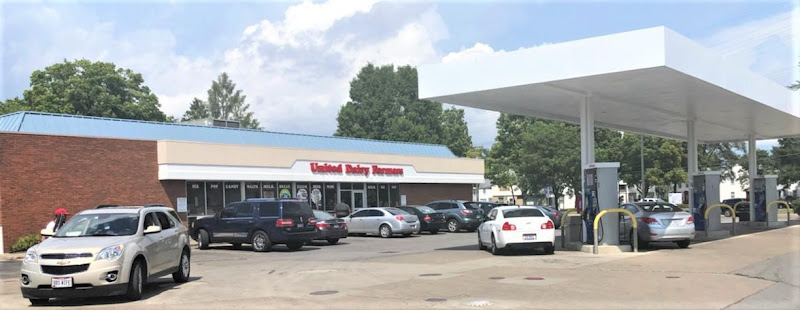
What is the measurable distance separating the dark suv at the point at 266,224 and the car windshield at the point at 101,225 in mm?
10105

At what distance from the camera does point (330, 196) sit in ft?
119

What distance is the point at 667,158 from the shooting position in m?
64.8

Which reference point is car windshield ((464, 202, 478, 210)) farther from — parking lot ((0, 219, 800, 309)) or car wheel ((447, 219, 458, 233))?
parking lot ((0, 219, 800, 309))

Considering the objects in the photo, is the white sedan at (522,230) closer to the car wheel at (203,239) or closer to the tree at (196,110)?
the car wheel at (203,239)

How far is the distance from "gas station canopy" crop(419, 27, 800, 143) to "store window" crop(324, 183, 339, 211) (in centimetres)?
1461

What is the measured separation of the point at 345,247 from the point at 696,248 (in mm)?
11504

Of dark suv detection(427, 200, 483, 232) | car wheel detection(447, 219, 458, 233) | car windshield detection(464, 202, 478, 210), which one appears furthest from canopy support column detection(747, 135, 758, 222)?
car wheel detection(447, 219, 458, 233)

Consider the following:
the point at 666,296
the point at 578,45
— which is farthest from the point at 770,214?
the point at 666,296

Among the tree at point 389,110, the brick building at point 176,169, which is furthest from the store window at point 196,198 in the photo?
the tree at point 389,110

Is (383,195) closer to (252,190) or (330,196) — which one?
(330,196)

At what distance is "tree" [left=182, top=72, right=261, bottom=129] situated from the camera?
81.1 meters

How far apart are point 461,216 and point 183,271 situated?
774 inches

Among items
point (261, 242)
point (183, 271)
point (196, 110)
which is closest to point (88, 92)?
point (196, 110)

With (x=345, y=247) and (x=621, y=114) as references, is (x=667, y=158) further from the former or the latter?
(x=345, y=247)
